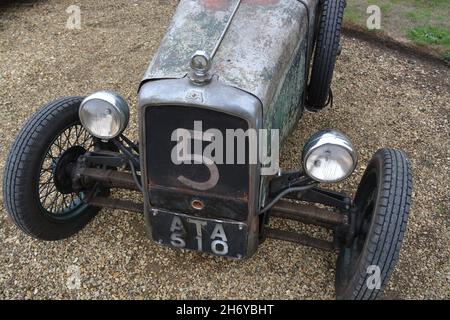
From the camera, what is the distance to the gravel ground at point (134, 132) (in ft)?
9.29

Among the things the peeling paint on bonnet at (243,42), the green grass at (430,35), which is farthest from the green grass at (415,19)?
the peeling paint on bonnet at (243,42)

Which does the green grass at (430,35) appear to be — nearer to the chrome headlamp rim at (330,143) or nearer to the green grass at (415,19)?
the green grass at (415,19)

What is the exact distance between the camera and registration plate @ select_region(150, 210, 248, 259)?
250cm

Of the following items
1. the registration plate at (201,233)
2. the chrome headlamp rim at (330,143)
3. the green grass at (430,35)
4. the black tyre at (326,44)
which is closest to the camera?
the chrome headlamp rim at (330,143)

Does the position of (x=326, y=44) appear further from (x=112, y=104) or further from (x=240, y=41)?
(x=112, y=104)

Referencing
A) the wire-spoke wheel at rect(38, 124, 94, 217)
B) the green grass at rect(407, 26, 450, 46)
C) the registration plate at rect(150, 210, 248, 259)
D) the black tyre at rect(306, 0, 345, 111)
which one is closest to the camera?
the registration plate at rect(150, 210, 248, 259)

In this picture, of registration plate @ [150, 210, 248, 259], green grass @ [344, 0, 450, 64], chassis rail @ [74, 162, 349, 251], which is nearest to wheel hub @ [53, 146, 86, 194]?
chassis rail @ [74, 162, 349, 251]

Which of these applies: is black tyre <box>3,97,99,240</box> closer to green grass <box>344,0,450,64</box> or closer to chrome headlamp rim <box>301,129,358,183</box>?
chrome headlamp rim <box>301,129,358,183</box>

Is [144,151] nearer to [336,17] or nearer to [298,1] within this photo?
[298,1]

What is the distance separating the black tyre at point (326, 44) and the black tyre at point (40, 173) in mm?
1693

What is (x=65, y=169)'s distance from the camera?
112 inches

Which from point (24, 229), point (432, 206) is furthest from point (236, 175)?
point (432, 206)

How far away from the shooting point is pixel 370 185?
275cm

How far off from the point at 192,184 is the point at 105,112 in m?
0.61
